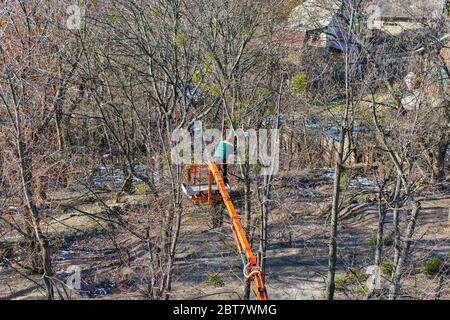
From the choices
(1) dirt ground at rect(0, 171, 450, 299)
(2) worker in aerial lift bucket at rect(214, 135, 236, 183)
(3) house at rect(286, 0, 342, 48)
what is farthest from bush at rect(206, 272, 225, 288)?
(3) house at rect(286, 0, 342, 48)

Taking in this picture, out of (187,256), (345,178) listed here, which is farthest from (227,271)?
(345,178)

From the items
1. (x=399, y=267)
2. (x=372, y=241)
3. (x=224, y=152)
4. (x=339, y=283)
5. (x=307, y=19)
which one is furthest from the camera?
(x=307, y=19)

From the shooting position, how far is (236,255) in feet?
39.1

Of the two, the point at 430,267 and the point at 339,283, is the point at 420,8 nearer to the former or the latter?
the point at 430,267

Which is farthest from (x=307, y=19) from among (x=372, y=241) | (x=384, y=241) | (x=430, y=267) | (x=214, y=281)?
(x=214, y=281)

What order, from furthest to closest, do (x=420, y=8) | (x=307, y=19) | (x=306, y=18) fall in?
(x=306, y=18) < (x=307, y=19) < (x=420, y=8)

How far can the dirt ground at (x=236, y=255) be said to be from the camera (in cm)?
1030

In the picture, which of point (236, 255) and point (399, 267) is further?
point (236, 255)

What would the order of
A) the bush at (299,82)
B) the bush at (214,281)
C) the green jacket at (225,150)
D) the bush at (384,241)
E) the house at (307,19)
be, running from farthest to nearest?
the house at (307,19) → the bush at (299,82) → the bush at (384,241) → the bush at (214,281) → the green jacket at (225,150)

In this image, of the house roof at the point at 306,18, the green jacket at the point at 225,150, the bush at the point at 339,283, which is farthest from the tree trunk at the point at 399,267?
the house roof at the point at 306,18

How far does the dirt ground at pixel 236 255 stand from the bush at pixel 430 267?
129 millimetres

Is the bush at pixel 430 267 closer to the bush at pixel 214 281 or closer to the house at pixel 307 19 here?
the bush at pixel 214 281

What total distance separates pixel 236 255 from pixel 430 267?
4.21m
